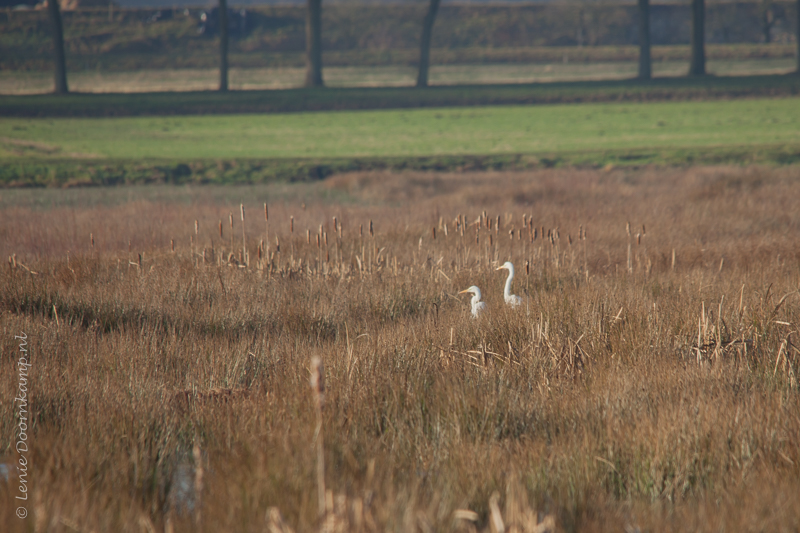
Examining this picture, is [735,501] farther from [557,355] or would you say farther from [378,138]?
[378,138]

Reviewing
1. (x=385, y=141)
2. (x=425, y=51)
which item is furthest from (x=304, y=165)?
(x=425, y=51)

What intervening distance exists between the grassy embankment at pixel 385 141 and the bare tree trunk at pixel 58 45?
4059 millimetres

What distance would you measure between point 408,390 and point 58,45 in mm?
45111

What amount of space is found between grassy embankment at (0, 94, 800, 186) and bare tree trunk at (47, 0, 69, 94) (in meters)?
4.06

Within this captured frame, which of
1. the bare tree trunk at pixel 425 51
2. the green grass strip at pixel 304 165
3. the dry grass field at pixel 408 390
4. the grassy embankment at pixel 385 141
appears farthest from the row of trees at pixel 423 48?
the dry grass field at pixel 408 390

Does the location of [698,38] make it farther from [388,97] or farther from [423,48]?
[388,97]

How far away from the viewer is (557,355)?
459 centimetres

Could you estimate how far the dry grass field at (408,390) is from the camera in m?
2.66

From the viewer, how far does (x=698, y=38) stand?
45.2 m

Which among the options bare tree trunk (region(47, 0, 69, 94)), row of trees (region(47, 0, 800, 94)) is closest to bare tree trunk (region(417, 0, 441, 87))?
row of trees (region(47, 0, 800, 94))

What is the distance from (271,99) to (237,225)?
3123 centimetres

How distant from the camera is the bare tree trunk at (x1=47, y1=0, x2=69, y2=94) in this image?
136 feet

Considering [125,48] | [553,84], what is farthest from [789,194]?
[125,48]

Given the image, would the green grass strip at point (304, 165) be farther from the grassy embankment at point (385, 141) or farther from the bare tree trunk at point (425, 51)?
the bare tree trunk at point (425, 51)
